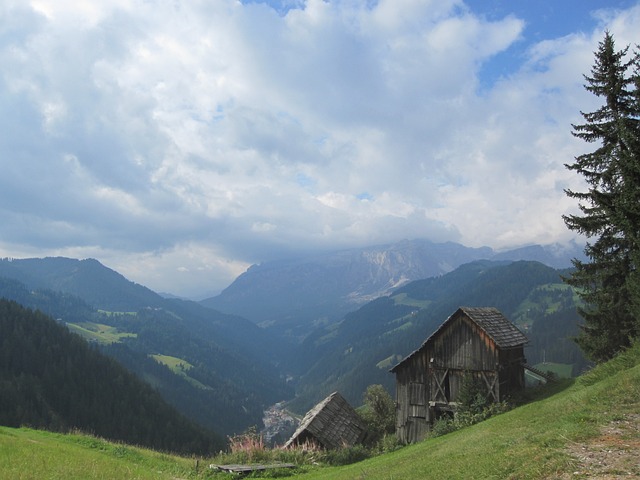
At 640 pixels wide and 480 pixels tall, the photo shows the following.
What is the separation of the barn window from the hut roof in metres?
4.45

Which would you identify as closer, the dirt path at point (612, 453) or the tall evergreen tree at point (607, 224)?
the dirt path at point (612, 453)

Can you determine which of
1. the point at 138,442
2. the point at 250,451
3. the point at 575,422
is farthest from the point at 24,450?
the point at 138,442

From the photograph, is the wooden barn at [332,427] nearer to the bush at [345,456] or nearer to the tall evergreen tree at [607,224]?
the bush at [345,456]

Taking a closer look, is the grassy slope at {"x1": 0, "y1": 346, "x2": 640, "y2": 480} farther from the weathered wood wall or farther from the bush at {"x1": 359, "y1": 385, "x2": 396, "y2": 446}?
the bush at {"x1": 359, "y1": 385, "x2": 396, "y2": 446}

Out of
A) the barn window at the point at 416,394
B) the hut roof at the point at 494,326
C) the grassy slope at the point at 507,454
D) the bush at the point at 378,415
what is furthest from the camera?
the bush at the point at 378,415

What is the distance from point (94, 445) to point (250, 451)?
390 inches

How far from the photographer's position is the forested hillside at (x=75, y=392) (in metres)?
122

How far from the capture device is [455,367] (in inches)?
1487

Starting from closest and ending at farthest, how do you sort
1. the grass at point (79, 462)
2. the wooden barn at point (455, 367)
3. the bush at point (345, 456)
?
1. the grass at point (79, 462)
2. the bush at point (345, 456)
3. the wooden barn at point (455, 367)

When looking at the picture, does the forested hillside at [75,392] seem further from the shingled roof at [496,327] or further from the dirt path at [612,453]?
the dirt path at [612,453]

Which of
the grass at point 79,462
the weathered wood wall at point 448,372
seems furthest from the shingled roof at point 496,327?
the grass at point 79,462

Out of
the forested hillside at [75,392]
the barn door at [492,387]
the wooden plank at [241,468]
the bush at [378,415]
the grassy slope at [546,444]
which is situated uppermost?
the grassy slope at [546,444]

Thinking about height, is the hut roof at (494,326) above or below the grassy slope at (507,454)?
above

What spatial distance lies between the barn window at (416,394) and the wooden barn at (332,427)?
22.1 feet
